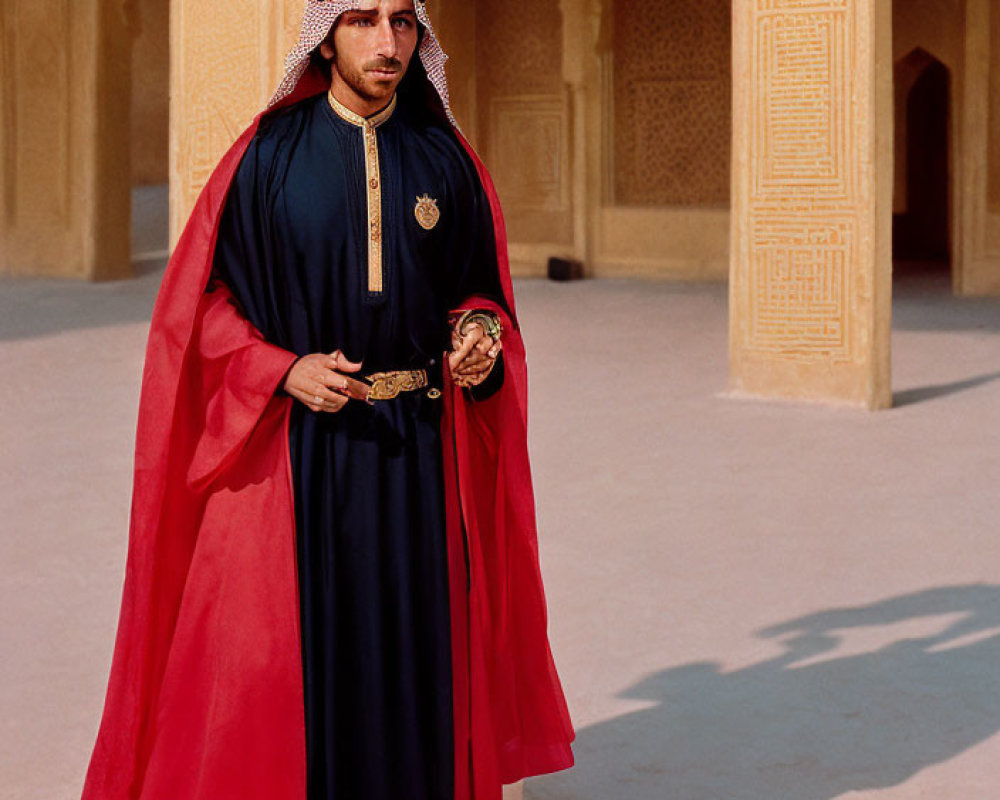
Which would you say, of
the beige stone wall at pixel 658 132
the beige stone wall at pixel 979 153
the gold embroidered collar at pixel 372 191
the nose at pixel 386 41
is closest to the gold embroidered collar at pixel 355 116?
the gold embroidered collar at pixel 372 191

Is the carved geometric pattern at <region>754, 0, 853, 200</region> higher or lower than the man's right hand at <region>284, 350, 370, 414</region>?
higher

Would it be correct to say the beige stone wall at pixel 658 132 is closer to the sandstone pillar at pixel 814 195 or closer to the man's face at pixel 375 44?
the sandstone pillar at pixel 814 195

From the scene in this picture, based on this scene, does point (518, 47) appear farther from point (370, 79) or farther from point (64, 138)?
point (370, 79)

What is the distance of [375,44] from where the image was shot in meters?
2.50

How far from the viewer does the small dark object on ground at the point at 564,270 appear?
14.5 m

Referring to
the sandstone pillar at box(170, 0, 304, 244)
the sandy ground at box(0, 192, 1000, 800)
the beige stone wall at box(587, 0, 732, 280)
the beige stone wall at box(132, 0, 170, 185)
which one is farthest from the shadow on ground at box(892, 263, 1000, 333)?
the beige stone wall at box(132, 0, 170, 185)

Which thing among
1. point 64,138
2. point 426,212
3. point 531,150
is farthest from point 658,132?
point 426,212

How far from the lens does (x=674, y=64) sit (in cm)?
1497

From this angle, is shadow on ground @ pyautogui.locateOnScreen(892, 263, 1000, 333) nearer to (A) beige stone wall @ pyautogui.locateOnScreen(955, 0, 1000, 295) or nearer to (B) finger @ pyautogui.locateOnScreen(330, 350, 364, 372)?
(A) beige stone wall @ pyautogui.locateOnScreen(955, 0, 1000, 295)

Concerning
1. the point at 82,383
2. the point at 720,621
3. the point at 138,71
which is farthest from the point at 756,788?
the point at 138,71

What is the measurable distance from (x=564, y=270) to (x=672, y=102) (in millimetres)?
1805

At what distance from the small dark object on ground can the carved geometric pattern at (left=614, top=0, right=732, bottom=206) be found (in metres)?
0.81

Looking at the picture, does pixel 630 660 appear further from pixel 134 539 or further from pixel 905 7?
pixel 905 7

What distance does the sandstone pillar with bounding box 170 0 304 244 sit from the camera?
4789 mm
